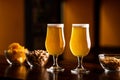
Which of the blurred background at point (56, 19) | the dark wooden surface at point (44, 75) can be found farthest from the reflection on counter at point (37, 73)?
the blurred background at point (56, 19)

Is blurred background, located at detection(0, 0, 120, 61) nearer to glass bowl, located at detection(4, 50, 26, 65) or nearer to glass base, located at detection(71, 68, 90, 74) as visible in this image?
glass bowl, located at detection(4, 50, 26, 65)

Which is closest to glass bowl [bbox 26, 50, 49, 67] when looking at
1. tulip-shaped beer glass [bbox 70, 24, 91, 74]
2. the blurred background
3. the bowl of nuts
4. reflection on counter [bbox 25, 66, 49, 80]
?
reflection on counter [bbox 25, 66, 49, 80]

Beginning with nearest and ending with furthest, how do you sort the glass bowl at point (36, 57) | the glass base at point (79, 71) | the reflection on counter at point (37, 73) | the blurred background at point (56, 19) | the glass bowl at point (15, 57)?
the reflection on counter at point (37, 73), the glass base at point (79, 71), the glass bowl at point (36, 57), the glass bowl at point (15, 57), the blurred background at point (56, 19)

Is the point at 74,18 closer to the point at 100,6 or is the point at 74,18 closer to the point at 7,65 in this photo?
the point at 100,6

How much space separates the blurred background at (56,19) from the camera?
17.8 ft

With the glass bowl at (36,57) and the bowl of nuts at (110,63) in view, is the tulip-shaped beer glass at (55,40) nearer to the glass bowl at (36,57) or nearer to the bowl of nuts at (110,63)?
the glass bowl at (36,57)

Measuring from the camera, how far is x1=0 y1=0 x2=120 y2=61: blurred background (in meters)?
5.43

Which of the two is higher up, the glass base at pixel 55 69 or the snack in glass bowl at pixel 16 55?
the snack in glass bowl at pixel 16 55

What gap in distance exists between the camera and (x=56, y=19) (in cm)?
629

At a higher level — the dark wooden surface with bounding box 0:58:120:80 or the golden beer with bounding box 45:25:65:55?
the golden beer with bounding box 45:25:65:55

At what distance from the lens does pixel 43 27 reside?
19.8 feet

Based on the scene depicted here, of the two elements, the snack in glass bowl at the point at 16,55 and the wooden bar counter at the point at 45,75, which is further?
the snack in glass bowl at the point at 16,55

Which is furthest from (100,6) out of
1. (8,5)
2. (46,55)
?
(46,55)

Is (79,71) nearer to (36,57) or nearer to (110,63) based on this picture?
(110,63)
